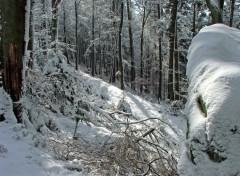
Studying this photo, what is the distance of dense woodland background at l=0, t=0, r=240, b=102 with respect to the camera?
24.3ft

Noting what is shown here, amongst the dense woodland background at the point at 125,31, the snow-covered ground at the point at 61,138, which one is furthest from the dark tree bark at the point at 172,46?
the snow-covered ground at the point at 61,138

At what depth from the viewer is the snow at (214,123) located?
251 cm

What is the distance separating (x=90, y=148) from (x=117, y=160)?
0.80m

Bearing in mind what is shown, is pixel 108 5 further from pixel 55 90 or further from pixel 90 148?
pixel 90 148

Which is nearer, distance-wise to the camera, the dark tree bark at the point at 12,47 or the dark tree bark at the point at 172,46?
the dark tree bark at the point at 12,47

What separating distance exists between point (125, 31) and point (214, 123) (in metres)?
40.0

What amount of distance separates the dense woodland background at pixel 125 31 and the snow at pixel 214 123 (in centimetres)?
415

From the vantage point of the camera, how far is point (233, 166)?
247cm

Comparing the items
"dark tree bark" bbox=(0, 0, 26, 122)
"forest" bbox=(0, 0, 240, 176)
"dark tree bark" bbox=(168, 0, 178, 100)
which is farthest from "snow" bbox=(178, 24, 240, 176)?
"dark tree bark" bbox=(168, 0, 178, 100)

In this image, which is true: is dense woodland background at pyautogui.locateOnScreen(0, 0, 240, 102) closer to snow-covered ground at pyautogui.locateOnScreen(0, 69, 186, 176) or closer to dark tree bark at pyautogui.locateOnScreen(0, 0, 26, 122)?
dark tree bark at pyautogui.locateOnScreen(0, 0, 26, 122)

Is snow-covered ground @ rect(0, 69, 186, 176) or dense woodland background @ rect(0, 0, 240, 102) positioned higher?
dense woodland background @ rect(0, 0, 240, 102)

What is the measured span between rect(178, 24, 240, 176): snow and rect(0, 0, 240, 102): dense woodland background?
415 cm

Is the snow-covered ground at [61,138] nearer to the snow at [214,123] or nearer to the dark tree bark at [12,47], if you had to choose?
the dark tree bark at [12,47]

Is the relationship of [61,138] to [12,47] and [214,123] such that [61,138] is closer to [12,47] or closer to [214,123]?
[12,47]
